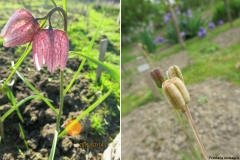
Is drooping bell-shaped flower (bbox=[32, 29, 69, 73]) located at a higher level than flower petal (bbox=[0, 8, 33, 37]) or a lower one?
lower

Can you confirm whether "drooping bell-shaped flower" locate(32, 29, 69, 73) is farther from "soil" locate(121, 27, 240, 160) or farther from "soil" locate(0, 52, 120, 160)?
"soil" locate(121, 27, 240, 160)

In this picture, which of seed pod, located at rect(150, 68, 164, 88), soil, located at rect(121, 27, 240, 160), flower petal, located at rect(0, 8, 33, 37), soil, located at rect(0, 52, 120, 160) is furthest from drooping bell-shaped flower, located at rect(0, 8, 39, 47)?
soil, located at rect(121, 27, 240, 160)

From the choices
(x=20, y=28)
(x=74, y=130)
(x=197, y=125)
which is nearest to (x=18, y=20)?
(x=20, y=28)

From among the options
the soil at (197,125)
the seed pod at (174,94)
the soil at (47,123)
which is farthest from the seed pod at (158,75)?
the soil at (197,125)

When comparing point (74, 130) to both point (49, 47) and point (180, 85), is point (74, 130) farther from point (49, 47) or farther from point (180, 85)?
point (180, 85)

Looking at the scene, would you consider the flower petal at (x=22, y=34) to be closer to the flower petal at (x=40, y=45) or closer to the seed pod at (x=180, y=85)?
the flower petal at (x=40, y=45)

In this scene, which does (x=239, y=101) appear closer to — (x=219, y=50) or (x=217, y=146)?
(x=217, y=146)
